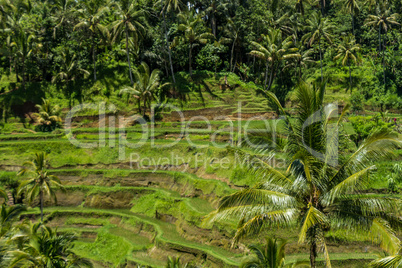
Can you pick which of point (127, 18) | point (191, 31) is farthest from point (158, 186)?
point (191, 31)

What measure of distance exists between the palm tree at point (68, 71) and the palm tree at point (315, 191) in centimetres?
3697

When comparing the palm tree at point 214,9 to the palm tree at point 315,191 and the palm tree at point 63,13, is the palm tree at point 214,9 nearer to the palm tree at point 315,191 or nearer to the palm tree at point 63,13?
the palm tree at point 63,13

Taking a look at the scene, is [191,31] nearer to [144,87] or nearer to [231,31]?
[231,31]

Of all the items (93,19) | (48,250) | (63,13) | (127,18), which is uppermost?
(63,13)

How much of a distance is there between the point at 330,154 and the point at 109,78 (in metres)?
36.8

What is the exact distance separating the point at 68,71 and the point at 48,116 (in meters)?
6.94

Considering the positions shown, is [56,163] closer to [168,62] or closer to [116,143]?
[116,143]

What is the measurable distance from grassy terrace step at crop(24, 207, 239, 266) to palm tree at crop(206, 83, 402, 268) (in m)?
9.65

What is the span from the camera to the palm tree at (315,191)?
9578 millimetres

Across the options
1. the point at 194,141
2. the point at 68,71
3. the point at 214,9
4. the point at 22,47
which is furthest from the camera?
the point at 214,9

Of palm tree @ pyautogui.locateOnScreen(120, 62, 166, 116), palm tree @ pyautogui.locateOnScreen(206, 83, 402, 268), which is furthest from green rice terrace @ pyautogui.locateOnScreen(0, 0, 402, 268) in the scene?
palm tree @ pyautogui.locateOnScreen(120, 62, 166, 116)

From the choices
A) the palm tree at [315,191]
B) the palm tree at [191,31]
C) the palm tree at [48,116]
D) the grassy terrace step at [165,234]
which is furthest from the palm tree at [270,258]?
the palm tree at [48,116]

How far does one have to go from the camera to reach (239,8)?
45344 millimetres

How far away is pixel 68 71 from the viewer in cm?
4312
